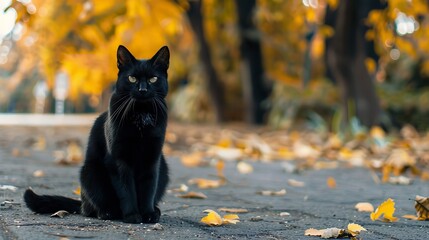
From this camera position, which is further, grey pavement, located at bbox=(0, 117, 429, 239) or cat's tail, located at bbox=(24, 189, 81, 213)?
cat's tail, located at bbox=(24, 189, 81, 213)

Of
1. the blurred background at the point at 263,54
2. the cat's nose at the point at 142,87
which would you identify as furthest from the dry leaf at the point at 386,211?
the blurred background at the point at 263,54

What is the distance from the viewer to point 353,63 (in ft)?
31.1

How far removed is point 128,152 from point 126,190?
186 mm

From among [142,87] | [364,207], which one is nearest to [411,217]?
[364,207]

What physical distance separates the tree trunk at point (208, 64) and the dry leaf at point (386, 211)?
9.50 m

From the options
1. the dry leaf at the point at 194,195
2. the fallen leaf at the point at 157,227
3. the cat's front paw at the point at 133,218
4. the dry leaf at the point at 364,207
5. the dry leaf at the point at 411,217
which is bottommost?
the fallen leaf at the point at 157,227

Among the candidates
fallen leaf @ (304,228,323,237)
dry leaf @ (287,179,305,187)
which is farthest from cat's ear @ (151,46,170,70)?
dry leaf @ (287,179,305,187)

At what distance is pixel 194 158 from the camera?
670 centimetres

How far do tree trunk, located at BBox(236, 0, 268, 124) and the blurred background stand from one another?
2 centimetres

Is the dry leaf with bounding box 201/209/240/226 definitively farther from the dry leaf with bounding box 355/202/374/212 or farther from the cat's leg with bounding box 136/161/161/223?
the dry leaf with bounding box 355/202/374/212

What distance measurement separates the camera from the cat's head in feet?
9.69

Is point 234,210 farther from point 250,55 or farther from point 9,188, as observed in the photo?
point 250,55

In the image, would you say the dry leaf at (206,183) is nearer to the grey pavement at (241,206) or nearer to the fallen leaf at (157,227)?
the grey pavement at (241,206)

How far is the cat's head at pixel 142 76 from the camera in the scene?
2953 millimetres
